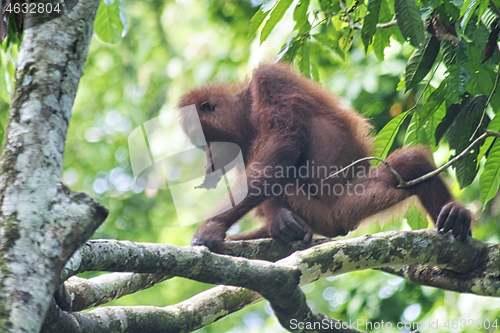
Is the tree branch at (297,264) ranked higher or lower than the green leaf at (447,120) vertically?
lower

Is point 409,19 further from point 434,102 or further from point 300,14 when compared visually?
point 300,14

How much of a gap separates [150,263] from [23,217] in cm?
75

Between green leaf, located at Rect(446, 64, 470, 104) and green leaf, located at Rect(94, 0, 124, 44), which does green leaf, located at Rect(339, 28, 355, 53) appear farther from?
green leaf, located at Rect(94, 0, 124, 44)

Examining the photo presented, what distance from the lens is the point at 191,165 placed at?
448 centimetres

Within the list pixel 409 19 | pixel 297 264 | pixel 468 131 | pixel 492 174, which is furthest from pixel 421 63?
pixel 297 264

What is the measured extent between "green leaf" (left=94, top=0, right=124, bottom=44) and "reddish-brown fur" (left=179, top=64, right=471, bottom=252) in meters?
1.26

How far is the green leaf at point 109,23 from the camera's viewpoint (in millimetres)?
3227

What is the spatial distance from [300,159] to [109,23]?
1.83 metres

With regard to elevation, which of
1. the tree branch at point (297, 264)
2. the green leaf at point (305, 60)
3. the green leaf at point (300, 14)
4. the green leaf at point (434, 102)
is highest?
the green leaf at point (300, 14)

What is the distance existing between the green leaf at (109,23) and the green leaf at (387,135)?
1.88 meters

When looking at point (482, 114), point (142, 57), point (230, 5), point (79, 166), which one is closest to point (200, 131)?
point (482, 114)

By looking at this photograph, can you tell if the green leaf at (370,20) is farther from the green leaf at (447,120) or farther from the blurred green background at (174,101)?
the blurred green background at (174,101)

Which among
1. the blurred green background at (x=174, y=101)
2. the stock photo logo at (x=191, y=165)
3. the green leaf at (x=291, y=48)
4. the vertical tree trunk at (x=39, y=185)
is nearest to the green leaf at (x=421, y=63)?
the green leaf at (x=291, y=48)

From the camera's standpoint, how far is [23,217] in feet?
4.80
